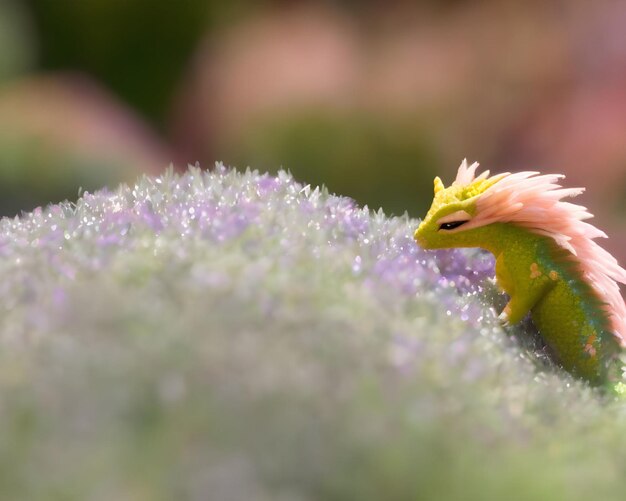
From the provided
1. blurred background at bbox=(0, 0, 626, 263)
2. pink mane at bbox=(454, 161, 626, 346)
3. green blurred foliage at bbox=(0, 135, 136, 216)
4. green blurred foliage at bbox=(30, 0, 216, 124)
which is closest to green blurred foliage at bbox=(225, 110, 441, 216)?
blurred background at bbox=(0, 0, 626, 263)

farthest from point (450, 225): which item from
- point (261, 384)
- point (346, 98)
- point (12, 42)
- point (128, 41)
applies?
point (128, 41)

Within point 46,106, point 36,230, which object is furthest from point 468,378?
point 46,106

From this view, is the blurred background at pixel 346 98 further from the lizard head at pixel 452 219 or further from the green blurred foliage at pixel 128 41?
the lizard head at pixel 452 219

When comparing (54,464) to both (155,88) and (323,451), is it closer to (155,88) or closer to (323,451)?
(323,451)

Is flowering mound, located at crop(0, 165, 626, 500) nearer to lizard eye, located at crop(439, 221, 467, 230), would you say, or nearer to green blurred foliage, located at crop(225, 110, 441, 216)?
lizard eye, located at crop(439, 221, 467, 230)

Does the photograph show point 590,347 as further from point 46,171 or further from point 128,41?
point 128,41

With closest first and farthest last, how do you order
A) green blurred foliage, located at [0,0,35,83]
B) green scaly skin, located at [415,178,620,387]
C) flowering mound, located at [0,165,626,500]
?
flowering mound, located at [0,165,626,500], green scaly skin, located at [415,178,620,387], green blurred foliage, located at [0,0,35,83]
